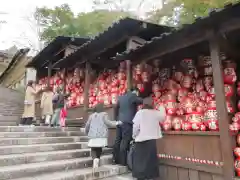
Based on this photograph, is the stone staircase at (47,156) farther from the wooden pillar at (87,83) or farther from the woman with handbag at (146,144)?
the wooden pillar at (87,83)

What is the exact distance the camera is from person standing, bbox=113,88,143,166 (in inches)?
239

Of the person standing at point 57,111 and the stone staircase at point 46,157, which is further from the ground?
the person standing at point 57,111

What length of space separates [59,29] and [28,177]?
53.1ft

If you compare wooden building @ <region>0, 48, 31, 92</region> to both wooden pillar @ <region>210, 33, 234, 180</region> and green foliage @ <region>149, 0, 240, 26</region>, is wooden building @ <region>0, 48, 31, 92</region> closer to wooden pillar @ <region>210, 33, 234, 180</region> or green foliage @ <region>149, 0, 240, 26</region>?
green foliage @ <region>149, 0, 240, 26</region>

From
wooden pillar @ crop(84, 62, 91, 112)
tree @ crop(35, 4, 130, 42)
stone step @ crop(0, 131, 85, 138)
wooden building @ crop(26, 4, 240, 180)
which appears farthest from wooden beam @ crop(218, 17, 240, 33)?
tree @ crop(35, 4, 130, 42)

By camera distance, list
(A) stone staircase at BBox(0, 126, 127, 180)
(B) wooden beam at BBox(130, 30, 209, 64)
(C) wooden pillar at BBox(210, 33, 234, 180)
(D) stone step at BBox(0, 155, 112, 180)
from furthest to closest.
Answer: (A) stone staircase at BBox(0, 126, 127, 180)
(B) wooden beam at BBox(130, 30, 209, 64)
(D) stone step at BBox(0, 155, 112, 180)
(C) wooden pillar at BBox(210, 33, 234, 180)

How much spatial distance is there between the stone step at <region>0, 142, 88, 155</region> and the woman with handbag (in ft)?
8.07

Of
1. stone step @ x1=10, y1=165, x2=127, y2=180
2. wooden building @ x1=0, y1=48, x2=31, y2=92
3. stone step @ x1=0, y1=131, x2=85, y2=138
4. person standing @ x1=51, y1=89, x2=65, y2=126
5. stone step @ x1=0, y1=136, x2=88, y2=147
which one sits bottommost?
stone step @ x1=10, y1=165, x2=127, y2=180

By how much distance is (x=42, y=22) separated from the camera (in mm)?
26500

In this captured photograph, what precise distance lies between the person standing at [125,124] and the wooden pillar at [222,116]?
211 cm

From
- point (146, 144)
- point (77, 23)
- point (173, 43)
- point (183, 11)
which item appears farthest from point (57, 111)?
point (77, 23)

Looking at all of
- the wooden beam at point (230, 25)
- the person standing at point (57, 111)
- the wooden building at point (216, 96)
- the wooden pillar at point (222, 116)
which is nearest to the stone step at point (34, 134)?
the person standing at point (57, 111)

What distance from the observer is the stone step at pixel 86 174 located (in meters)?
4.96

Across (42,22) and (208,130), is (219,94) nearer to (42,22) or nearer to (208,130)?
(208,130)
